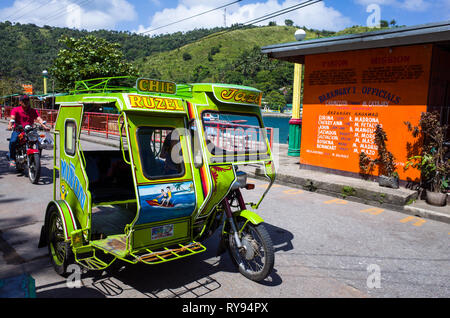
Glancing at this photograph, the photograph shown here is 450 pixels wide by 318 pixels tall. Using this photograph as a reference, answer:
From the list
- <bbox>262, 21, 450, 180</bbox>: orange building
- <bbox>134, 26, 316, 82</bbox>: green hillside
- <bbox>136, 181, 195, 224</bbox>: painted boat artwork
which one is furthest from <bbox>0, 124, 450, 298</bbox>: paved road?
<bbox>134, 26, 316, 82</bbox>: green hillside

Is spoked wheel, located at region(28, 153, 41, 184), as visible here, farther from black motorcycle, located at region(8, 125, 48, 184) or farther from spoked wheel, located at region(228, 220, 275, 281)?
spoked wheel, located at region(228, 220, 275, 281)

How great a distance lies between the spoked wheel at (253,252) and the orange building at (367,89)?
19.8 ft

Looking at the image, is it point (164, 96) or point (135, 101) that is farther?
point (164, 96)

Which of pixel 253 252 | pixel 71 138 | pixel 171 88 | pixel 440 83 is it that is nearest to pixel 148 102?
pixel 171 88

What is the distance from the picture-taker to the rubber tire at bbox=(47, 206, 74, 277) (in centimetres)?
398

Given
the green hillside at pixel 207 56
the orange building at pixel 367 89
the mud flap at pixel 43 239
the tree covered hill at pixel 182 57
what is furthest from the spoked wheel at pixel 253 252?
the green hillside at pixel 207 56

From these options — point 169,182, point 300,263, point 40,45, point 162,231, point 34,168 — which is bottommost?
point 300,263

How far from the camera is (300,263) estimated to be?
4.80 m

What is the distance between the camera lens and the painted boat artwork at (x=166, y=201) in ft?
11.9

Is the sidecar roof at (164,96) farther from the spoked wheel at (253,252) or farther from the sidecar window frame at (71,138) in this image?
the spoked wheel at (253,252)

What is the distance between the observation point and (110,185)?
5539 mm

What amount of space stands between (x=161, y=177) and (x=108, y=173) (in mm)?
2195

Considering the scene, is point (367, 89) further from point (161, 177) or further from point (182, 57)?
point (182, 57)

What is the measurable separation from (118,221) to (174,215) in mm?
1681
